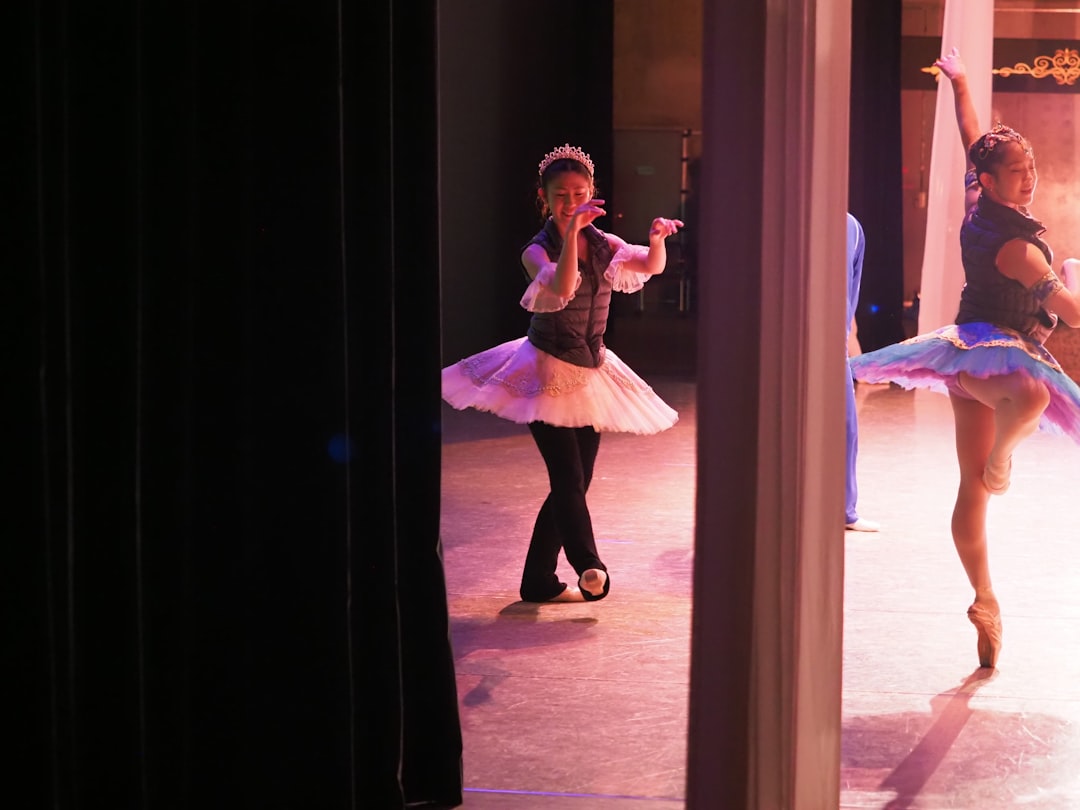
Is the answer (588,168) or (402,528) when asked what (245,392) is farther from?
(588,168)

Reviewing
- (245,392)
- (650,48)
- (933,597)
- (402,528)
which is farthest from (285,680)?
(650,48)

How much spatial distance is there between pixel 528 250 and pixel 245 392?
1978 mm

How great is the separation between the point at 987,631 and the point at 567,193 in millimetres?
1961

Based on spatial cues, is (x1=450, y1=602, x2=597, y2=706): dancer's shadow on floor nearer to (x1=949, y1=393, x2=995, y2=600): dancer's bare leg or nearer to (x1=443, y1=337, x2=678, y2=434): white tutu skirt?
(x1=443, y1=337, x2=678, y2=434): white tutu skirt

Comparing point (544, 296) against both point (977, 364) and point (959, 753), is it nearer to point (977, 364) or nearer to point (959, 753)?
point (977, 364)

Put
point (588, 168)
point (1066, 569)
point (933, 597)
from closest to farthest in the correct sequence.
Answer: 1. point (588, 168)
2. point (933, 597)
3. point (1066, 569)

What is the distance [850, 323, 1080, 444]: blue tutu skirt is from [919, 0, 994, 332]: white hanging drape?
1.96 meters

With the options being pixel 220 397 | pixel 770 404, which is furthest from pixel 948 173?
pixel 220 397

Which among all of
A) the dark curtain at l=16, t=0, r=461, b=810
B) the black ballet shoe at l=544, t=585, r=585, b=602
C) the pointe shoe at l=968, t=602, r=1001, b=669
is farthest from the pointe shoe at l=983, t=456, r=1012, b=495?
the dark curtain at l=16, t=0, r=461, b=810

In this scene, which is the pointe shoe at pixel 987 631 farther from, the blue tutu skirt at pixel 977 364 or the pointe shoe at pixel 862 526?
the pointe shoe at pixel 862 526

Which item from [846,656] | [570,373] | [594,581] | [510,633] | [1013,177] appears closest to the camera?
[1013,177]

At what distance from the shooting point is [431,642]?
3.01m

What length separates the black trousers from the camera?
452cm

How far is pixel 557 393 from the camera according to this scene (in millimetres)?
4500
